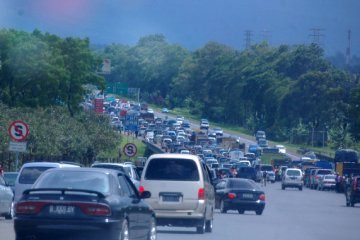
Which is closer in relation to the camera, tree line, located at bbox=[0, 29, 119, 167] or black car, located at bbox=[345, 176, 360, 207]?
black car, located at bbox=[345, 176, 360, 207]

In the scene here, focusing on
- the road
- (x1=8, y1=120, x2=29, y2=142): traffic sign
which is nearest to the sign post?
(x1=8, y1=120, x2=29, y2=142): traffic sign

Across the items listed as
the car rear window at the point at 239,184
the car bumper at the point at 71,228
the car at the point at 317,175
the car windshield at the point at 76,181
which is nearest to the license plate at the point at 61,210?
the car bumper at the point at 71,228

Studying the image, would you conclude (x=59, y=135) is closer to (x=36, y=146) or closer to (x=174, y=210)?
(x=36, y=146)

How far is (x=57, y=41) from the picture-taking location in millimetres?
70938

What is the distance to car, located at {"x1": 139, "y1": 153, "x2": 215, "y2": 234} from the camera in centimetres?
2372

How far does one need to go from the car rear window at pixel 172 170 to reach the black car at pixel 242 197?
457 inches

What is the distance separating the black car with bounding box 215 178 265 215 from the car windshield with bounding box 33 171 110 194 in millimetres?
19358

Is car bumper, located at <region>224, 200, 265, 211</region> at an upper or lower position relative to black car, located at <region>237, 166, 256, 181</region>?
lower

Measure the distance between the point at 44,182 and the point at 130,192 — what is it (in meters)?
1.78

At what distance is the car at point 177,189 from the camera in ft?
77.8

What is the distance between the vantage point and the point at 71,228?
15359 millimetres

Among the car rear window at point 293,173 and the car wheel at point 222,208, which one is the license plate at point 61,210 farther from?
the car rear window at point 293,173

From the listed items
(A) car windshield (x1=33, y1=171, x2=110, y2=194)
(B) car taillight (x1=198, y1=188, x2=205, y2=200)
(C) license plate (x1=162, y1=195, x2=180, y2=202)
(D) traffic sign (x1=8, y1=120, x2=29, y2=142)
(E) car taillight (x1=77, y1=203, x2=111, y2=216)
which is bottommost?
(C) license plate (x1=162, y1=195, x2=180, y2=202)

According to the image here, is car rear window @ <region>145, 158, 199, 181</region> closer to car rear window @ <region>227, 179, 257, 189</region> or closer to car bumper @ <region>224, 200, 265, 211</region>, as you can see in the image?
car bumper @ <region>224, 200, 265, 211</region>
